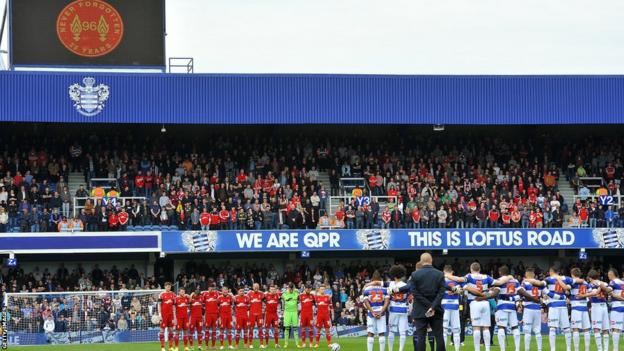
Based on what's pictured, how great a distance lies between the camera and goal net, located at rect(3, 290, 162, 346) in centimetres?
3550

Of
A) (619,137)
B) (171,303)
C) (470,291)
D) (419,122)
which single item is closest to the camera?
(470,291)

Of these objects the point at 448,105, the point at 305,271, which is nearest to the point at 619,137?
the point at 448,105

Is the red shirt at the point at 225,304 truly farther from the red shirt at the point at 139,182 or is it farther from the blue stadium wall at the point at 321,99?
the blue stadium wall at the point at 321,99

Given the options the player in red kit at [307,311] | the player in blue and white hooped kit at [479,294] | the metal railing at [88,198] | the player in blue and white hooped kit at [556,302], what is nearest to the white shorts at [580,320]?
the player in blue and white hooped kit at [556,302]

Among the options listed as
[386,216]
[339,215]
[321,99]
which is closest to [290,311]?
[339,215]

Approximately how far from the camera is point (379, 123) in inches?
1764

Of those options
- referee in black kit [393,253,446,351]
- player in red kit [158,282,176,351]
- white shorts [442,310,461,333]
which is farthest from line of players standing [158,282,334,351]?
referee in black kit [393,253,446,351]

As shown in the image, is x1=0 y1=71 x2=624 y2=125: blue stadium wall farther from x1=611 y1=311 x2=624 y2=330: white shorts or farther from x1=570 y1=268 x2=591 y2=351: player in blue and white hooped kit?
x1=570 y1=268 x2=591 y2=351: player in blue and white hooped kit

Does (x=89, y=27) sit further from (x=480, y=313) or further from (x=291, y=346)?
(x=480, y=313)

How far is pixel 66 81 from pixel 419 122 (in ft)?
44.2

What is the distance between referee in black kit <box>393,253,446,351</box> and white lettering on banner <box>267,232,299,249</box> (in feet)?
69.9

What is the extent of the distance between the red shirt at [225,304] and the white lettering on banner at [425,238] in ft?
38.1

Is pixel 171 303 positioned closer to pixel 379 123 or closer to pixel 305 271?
pixel 305 271

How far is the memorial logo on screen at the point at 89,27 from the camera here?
44.9 m
